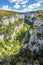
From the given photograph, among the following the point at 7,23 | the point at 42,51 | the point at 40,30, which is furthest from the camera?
the point at 7,23

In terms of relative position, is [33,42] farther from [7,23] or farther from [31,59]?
[7,23]

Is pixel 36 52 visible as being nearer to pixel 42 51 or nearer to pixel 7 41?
pixel 42 51

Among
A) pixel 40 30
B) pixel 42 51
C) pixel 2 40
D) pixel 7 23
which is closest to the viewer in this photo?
pixel 42 51

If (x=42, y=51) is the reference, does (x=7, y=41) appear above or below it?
below

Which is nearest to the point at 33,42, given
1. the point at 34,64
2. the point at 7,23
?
the point at 34,64

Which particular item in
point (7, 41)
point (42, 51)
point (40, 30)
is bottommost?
point (7, 41)

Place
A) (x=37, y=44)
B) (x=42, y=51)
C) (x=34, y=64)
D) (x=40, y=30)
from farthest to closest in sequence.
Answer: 1. (x=40, y=30)
2. (x=37, y=44)
3. (x=42, y=51)
4. (x=34, y=64)

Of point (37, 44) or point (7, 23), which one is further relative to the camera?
point (7, 23)

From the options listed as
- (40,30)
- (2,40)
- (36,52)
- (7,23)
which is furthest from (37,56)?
(7,23)

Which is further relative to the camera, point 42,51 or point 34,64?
point 42,51
